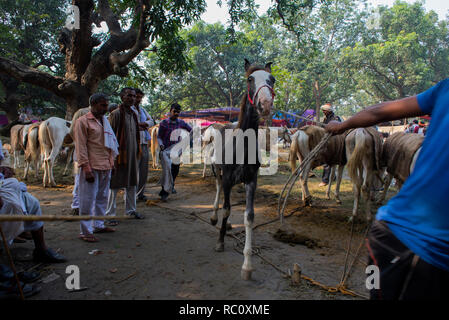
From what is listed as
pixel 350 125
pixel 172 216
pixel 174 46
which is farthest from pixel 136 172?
pixel 174 46

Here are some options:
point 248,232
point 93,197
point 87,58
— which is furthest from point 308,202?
point 87,58

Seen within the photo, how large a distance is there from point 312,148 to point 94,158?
5025 mm

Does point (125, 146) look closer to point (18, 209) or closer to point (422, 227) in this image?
point (18, 209)

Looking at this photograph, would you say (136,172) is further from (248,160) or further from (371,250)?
(371,250)

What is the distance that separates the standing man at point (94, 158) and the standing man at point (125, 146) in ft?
1.68

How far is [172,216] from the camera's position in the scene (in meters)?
5.46

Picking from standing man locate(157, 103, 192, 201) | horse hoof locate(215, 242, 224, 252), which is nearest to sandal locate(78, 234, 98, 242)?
horse hoof locate(215, 242, 224, 252)

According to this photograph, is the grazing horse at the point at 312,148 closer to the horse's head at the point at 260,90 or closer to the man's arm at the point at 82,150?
the horse's head at the point at 260,90

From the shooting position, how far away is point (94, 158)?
401 centimetres

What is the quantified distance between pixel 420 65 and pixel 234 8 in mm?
21473

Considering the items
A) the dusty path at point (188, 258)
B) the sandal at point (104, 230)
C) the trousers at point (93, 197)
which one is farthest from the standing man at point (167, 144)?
the trousers at point (93, 197)

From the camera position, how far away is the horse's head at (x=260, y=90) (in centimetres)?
299

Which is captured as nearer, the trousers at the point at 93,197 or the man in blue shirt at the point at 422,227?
the man in blue shirt at the point at 422,227

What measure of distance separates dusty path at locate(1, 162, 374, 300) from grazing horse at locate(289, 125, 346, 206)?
80 centimetres
